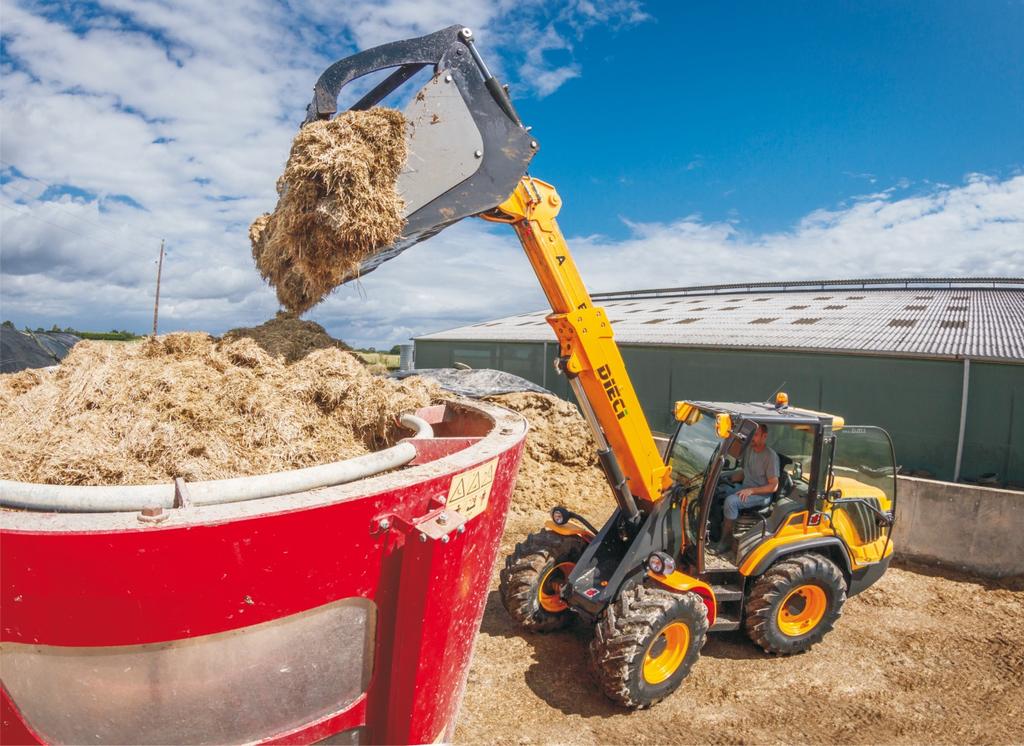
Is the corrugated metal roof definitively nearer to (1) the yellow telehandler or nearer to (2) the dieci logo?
(1) the yellow telehandler

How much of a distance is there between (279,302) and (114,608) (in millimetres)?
3180

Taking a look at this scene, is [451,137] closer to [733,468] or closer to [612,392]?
[612,392]

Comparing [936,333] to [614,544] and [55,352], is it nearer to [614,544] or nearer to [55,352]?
[614,544]

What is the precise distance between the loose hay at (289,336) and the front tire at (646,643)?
9.21ft

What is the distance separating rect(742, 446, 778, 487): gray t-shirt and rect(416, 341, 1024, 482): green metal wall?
682cm

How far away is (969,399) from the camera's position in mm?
10188

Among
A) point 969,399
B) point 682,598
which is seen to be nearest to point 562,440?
point 682,598

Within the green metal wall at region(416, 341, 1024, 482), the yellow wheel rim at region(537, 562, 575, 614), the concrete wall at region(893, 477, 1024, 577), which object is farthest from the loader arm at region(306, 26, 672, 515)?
the green metal wall at region(416, 341, 1024, 482)

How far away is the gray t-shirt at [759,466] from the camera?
5.52m

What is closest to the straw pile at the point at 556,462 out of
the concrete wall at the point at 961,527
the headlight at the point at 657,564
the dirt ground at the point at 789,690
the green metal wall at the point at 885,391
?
the dirt ground at the point at 789,690

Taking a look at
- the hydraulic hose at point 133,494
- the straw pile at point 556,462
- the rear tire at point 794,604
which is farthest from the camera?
the straw pile at point 556,462

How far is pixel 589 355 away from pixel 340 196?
7.50ft

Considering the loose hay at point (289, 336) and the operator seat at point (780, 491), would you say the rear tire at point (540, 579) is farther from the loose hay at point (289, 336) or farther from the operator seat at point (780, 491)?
the loose hay at point (289, 336)

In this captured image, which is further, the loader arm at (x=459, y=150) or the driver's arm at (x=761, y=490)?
the driver's arm at (x=761, y=490)
